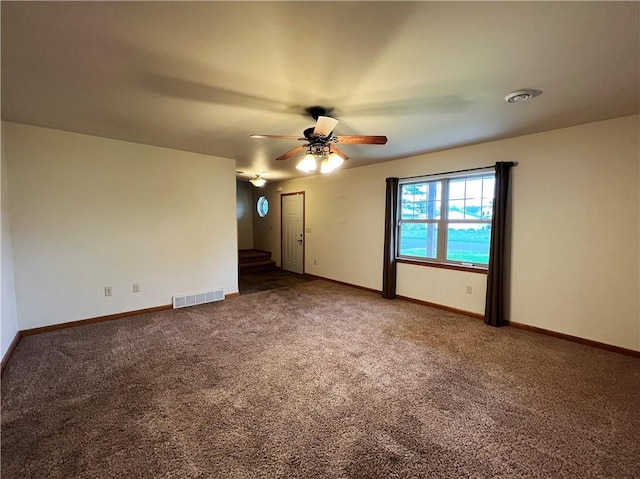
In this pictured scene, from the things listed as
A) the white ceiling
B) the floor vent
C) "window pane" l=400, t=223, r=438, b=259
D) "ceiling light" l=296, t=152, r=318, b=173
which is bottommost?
the floor vent

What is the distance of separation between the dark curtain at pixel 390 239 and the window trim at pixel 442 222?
10cm

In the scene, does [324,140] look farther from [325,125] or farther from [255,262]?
[255,262]

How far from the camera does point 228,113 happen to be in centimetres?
277

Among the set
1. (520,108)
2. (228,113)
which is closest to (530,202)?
(520,108)

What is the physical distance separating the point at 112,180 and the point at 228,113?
2166mm

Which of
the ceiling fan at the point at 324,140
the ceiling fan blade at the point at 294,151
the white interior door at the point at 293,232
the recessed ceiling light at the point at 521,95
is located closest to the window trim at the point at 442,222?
the recessed ceiling light at the point at 521,95

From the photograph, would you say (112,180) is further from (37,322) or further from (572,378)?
(572,378)

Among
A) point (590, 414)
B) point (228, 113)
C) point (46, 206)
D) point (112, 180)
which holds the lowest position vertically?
point (590, 414)

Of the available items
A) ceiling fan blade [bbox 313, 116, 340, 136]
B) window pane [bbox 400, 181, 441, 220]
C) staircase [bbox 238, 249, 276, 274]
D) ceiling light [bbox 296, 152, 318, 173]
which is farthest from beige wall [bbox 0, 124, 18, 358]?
window pane [bbox 400, 181, 441, 220]

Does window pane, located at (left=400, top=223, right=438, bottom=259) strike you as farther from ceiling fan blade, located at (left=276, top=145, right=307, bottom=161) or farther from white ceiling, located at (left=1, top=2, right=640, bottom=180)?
ceiling fan blade, located at (left=276, top=145, right=307, bottom=161)

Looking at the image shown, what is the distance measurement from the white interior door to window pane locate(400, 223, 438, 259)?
2.80m

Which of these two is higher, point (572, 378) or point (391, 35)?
point (391, 35)

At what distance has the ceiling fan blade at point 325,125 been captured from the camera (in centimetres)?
226

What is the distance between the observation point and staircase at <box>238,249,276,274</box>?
284 inches
